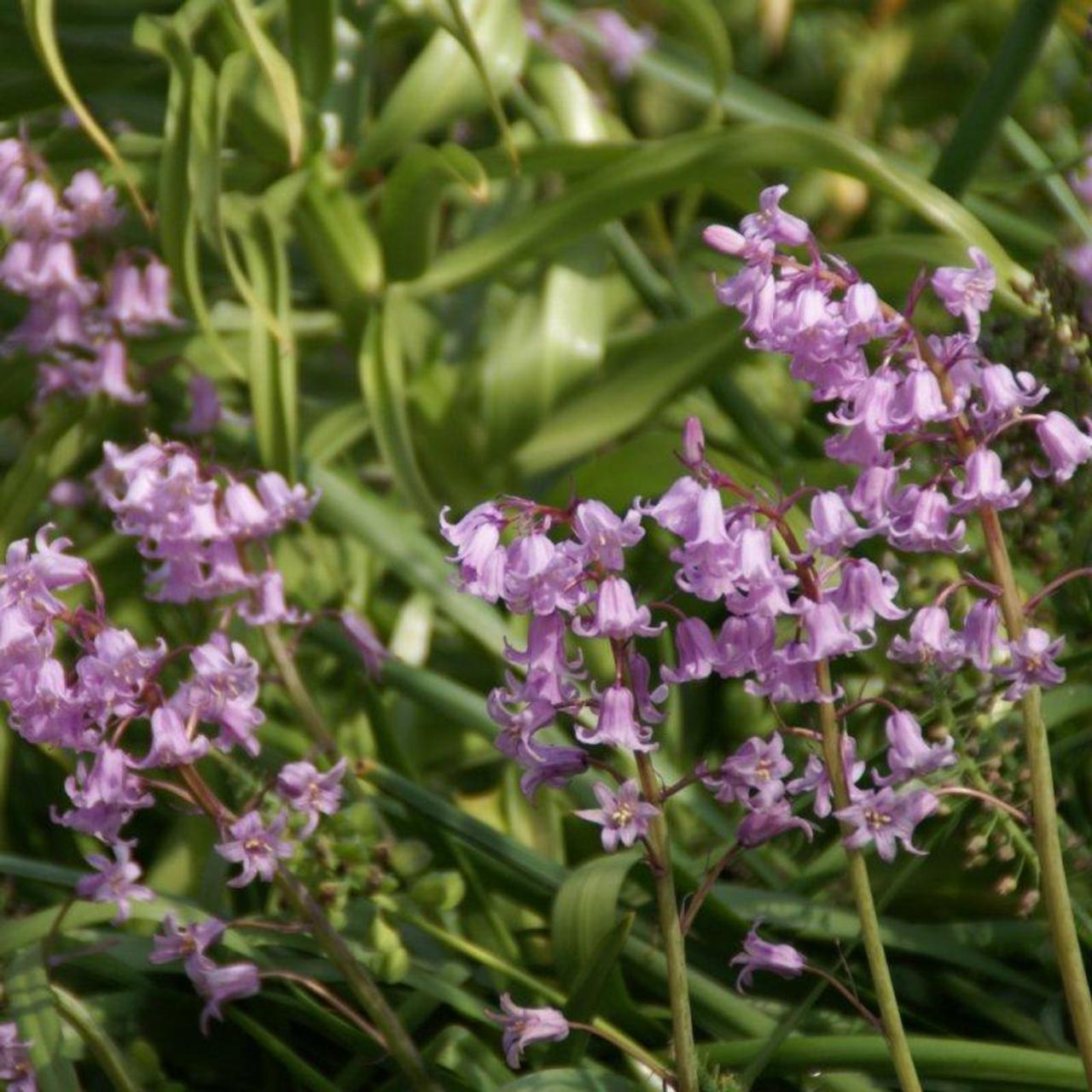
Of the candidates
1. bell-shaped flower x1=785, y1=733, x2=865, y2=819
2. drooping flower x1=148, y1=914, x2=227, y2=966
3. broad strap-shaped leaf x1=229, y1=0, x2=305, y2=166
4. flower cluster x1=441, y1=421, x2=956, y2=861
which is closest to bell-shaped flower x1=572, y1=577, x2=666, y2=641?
flower cluster x1=441, y1=421, x2=956, y2=861

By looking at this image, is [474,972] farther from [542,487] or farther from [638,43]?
[638,43]

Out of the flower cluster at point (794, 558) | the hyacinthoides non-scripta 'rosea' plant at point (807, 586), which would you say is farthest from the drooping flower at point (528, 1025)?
the flower cluster at point (794, 558)

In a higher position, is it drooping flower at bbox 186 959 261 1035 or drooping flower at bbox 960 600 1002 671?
drooping flower at bbox 960 600 1002 671

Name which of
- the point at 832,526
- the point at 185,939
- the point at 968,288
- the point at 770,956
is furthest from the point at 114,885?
the point at 968,288

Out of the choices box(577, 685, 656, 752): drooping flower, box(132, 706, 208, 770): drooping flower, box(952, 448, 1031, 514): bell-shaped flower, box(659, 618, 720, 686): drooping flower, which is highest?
box(952, 448, 1031, 514): bell-shaped flower

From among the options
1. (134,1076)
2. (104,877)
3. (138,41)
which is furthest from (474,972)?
(138,41)

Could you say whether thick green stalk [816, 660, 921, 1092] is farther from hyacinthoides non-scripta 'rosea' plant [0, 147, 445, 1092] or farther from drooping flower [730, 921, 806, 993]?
hyacinthoides non-scripta 'rosea' plant [0, 147, 445, 1092]

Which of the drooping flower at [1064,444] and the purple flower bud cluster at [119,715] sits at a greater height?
the drooping flower at [1064,444]

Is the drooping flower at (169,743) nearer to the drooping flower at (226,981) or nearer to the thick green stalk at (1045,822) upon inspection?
the drooping flower at (226,981)
